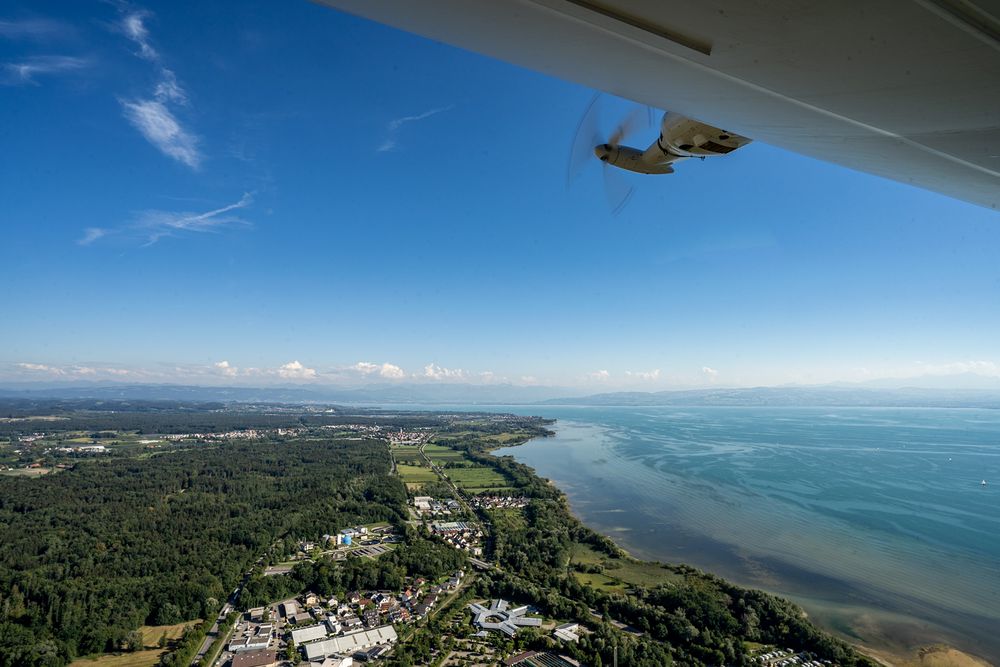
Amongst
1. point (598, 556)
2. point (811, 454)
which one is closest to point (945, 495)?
point (811, 454)

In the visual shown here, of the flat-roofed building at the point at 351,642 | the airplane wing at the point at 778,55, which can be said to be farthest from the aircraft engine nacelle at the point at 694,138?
the flat-roofed building at the point at 351,642

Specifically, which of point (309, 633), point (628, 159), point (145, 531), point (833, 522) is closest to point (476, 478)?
point (145, 531)

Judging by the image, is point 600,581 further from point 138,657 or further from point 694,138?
point 694,138

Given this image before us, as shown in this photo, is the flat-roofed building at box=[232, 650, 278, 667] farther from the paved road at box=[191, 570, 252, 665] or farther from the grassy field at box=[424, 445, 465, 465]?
the grassy field at box=[424, 445, 465, 465]

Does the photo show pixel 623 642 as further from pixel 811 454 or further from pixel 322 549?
pixel 811 454

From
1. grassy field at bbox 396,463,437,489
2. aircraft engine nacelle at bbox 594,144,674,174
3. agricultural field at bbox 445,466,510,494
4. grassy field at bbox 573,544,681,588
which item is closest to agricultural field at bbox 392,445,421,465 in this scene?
grassy field at bbox 396,463,437,489
